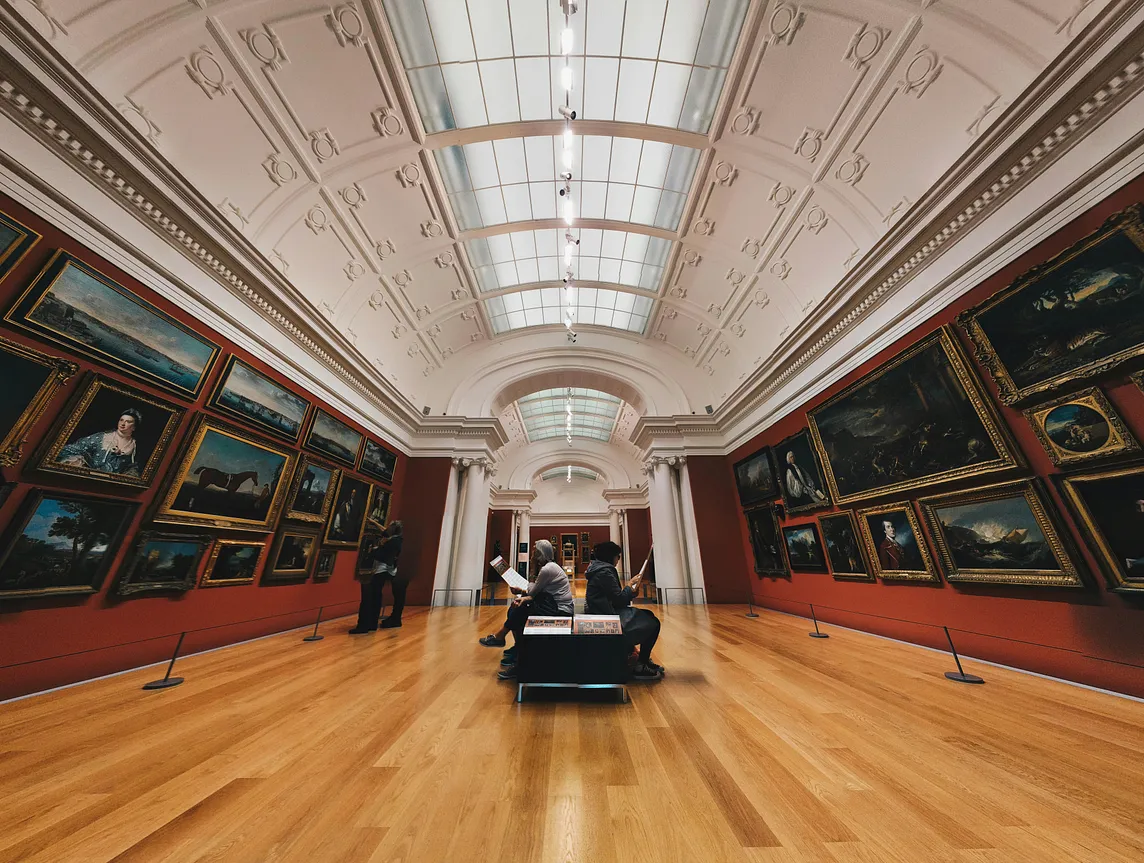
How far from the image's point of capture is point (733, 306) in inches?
386

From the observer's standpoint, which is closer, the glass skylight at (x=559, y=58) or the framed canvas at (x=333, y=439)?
the glass skylight at (x=559, y=58)

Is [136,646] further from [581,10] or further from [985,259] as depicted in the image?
[985,259]

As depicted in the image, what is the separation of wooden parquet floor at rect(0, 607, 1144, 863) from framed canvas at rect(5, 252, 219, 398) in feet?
10.9

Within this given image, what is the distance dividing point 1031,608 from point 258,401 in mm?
10465

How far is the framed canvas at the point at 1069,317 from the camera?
3.35 meters

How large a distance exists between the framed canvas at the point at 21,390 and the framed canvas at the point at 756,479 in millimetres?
11267

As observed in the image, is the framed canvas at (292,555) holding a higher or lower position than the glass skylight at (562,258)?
lower

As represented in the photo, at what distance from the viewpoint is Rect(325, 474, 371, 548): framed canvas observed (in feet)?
26.7

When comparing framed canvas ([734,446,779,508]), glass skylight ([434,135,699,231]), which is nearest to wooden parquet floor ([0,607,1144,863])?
framed canvas ([734,446,779,508])

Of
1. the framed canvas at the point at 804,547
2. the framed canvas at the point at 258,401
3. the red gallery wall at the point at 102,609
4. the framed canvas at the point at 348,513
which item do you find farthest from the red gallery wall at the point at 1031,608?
the framed canvas at the point at 348,513

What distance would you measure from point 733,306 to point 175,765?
11.2m

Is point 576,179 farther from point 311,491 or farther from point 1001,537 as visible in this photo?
point 1001,537

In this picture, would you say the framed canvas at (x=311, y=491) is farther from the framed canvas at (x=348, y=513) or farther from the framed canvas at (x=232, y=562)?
the framed canvas at (x=232, y=562)

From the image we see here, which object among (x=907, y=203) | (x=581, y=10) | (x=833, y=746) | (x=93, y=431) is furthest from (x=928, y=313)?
(x=93, y=431)
